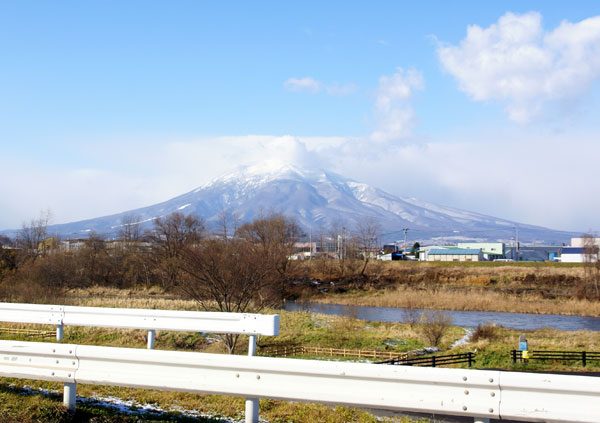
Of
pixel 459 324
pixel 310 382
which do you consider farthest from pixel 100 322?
pixel 459 324

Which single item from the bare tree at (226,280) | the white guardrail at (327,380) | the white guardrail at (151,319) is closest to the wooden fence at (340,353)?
the bare tree at (226,280)

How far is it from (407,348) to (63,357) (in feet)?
86.4

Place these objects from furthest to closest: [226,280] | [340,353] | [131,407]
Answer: [226,280] → [340,353] → [131,407]

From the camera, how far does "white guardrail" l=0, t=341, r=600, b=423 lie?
177 inches

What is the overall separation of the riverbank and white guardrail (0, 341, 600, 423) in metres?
47.6

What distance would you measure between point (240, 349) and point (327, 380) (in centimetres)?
2205

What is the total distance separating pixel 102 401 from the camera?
6.73 metres

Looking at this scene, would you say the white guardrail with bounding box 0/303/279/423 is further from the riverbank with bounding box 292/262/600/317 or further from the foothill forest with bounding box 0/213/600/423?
the riverbank with bounding box 292/262/600/317

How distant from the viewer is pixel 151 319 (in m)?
8.77

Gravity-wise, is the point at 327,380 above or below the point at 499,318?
above

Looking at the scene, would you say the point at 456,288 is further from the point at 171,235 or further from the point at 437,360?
the point at 437,360

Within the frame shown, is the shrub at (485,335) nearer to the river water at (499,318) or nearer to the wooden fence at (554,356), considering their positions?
the river water at (499,318)

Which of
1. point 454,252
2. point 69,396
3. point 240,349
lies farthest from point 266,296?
point 454,252

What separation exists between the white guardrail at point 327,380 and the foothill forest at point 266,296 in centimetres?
61
